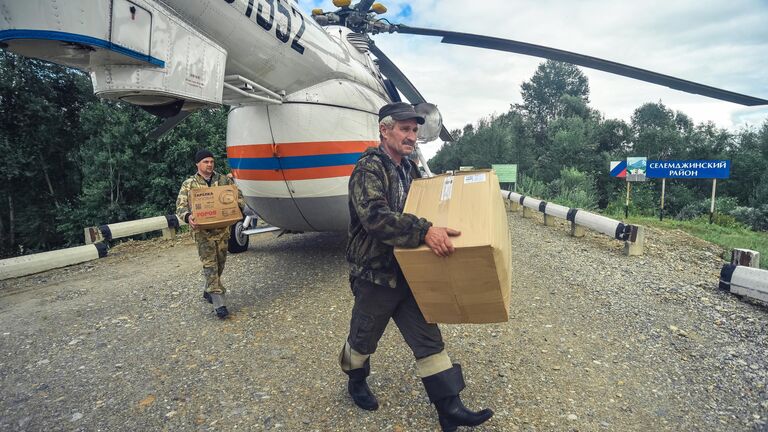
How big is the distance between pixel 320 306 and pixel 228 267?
101 inches

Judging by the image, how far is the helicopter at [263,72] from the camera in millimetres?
2242

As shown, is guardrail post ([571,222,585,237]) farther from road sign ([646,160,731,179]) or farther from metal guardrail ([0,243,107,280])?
metal guardrail ([0,243,107,280])

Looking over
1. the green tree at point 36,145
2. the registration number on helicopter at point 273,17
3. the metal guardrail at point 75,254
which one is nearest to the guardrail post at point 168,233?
the metal guardrail at point 75,254

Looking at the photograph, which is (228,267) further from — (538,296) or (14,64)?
(14,64)

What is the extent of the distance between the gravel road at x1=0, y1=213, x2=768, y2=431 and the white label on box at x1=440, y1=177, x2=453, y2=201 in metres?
1.42

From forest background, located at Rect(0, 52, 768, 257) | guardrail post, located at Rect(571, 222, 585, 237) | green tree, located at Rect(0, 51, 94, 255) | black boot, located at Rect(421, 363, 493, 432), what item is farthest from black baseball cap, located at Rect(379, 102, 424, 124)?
green tree, located at Rect(0, 51, 94, 255)

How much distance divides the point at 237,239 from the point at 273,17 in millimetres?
4444

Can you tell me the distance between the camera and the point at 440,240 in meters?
1.93

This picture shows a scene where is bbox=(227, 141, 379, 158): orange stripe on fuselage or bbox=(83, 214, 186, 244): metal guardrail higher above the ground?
bbox=(227, 141, 379, 158): orange stripe on fuselage

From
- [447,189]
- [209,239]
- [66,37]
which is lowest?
[209,239]

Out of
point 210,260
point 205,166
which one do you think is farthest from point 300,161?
point 210,260

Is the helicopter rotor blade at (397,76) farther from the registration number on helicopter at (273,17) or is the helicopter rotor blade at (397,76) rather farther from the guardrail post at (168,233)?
the guardrail post at (168,233)

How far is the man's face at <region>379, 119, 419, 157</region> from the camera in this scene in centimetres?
244

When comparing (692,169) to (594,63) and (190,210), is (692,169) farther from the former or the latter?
(190,210)
